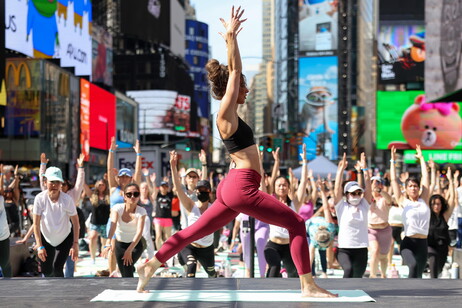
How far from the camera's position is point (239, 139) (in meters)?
5.61

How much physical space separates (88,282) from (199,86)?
140943 mm

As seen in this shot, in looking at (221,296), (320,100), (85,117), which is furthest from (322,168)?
(320,100)

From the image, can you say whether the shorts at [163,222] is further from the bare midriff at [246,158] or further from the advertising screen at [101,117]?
the advertising screen at [101,117]

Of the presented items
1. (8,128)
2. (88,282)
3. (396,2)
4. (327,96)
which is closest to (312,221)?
(88,282)

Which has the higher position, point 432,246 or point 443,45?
point 443,45

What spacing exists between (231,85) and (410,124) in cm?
6725

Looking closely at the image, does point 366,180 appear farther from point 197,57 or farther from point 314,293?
point 197,57

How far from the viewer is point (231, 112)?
551 cm

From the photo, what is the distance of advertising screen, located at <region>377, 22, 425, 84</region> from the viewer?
77.8 m

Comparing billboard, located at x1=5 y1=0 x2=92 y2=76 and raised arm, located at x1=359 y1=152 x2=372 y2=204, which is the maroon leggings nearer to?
raised arm, located at x1=359 y1=152 x2=372 y2=204

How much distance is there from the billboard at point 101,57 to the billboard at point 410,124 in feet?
85.8

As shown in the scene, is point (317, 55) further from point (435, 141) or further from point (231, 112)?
point (231, 112)

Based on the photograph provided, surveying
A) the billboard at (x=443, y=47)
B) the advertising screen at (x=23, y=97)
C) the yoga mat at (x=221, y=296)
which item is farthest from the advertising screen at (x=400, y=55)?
the yoga mat at (x=221, y=296)

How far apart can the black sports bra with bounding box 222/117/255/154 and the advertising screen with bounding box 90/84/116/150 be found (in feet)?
179
